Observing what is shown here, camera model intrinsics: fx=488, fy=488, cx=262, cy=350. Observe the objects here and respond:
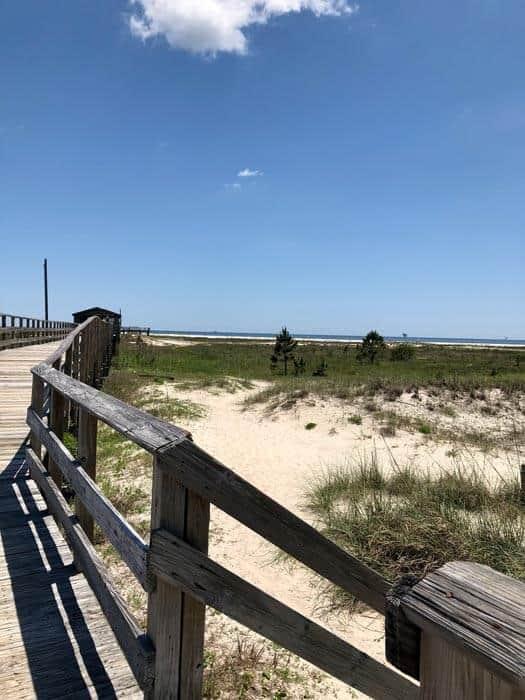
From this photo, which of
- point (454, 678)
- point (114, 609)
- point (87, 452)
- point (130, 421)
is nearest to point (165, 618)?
point (114, 609)

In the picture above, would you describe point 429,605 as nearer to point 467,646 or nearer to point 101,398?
point 467,646

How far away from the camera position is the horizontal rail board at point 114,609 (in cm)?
184

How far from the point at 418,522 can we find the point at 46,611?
4.09 m

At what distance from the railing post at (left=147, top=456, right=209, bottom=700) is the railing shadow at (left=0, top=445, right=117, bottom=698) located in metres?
0.59

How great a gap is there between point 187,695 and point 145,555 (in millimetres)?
517

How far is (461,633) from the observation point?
79cm

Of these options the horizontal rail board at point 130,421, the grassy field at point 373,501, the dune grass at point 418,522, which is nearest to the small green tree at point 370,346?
the grassy field at point 373,501

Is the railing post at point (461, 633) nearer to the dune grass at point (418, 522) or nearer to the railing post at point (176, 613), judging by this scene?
the railing post at point (176, 613)

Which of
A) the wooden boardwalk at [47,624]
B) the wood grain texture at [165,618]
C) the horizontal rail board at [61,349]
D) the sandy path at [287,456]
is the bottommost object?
the sandy path at [287,456]

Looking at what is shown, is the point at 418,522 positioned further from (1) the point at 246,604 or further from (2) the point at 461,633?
(2) the point at 461,633

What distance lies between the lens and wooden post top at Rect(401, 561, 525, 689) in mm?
743

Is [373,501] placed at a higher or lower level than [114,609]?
lower

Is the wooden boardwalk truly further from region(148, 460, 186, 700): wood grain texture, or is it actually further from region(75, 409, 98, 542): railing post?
region(148, 460, 186, 700): wood grain texture

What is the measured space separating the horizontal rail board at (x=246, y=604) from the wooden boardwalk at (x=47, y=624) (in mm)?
897
